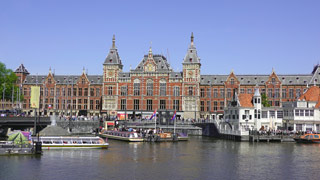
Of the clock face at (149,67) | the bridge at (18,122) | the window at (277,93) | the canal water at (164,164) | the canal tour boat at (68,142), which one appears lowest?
the canal water at (164,164)

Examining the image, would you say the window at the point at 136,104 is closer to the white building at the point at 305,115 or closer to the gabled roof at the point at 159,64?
the gabled roof at the point at 159,64

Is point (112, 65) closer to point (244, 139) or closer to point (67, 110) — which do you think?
point (67, 110)

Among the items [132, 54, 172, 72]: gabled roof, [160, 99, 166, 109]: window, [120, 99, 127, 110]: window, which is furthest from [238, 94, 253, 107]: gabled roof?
[120, 99, 127, 110]: window

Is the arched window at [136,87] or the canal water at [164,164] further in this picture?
the arched window at [136,87]

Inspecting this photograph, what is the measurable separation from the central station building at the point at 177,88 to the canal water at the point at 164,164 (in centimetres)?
5526

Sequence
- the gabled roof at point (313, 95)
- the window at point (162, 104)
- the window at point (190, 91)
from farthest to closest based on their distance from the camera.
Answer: the window at point (162, 104), the window at point (190, 91), the gabled roof at point (313, 95)

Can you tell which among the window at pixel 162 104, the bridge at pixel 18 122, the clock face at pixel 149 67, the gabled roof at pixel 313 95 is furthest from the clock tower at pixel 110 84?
the gabled roof at pixel 313 95

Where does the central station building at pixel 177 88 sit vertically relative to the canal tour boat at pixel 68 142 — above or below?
above

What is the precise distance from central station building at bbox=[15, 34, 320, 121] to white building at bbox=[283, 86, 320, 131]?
27870 millimetres

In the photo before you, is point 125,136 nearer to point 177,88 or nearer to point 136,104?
point 136,104

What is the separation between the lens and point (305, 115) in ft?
299

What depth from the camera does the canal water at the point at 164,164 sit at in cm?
4366

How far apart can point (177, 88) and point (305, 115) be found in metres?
42.2

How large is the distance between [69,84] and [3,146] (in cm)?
8015
